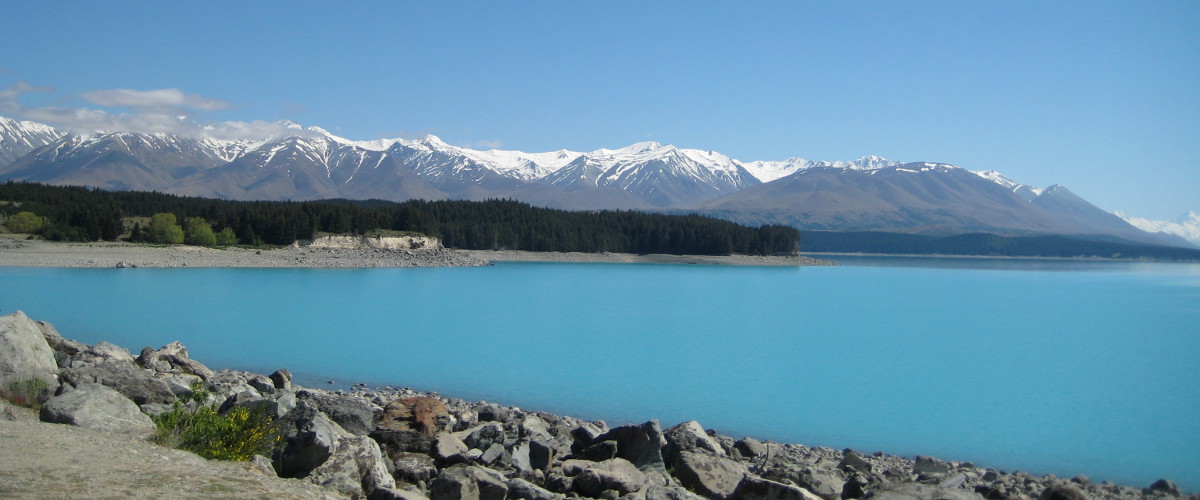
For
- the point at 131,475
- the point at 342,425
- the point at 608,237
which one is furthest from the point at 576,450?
the point at 608,237

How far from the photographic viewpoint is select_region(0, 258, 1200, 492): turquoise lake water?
12.0m

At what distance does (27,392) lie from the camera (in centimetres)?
726

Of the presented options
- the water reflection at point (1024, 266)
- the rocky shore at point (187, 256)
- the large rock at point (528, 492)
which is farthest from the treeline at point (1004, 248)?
the large rock at point (528, 492)

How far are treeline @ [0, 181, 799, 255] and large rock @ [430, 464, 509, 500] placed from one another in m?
54.3

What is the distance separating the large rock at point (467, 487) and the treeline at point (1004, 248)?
15422cm

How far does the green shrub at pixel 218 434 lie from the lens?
5973 millimetres

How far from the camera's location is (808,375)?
54.2 ft

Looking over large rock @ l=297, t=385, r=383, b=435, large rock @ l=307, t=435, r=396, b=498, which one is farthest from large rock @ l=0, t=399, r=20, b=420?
large rock @ l=307, t=435, r=396, b=498

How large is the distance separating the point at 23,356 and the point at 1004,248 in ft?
539

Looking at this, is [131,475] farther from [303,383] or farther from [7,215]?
[7,215]

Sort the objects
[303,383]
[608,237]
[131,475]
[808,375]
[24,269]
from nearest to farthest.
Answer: [131,475], [303,383], [808,375], [24,269], [608,237]

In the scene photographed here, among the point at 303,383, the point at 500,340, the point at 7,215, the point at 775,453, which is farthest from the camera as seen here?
the point at 7,215

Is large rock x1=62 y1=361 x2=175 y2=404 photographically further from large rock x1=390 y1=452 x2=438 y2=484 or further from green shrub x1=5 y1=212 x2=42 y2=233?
green shrub x1=5 y1=212 x2=42 y2=233

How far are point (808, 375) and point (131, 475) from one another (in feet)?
45.3
